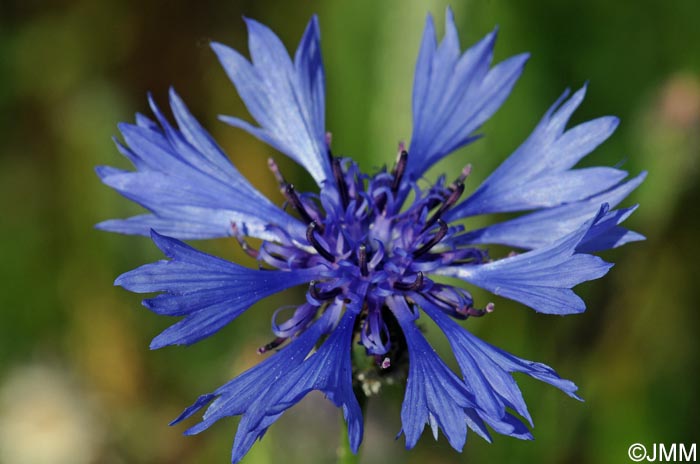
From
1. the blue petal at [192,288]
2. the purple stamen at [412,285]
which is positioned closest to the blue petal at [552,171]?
the purple stamen at [412,285]

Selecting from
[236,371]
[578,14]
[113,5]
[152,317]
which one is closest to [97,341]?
[152,317]

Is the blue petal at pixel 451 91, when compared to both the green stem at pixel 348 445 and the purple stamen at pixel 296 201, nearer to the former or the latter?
the purple stamen at pixel 296 201

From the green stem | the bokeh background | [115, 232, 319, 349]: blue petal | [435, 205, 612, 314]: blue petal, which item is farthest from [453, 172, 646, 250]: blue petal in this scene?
the bokeh background

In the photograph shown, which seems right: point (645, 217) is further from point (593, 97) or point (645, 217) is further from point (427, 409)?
point (427, 409)

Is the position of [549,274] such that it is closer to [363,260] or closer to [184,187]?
[363,260]

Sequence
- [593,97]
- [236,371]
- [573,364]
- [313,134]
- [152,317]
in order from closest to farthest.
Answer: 1. [313,134]
2. [236,371]
3. [573,364]
4. [152,317]
5. [593,97]

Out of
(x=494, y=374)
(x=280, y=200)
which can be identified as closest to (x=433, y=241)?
(x=494, y=374)

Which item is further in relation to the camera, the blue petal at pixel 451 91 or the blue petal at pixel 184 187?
the blue petal at pixel 451 91
